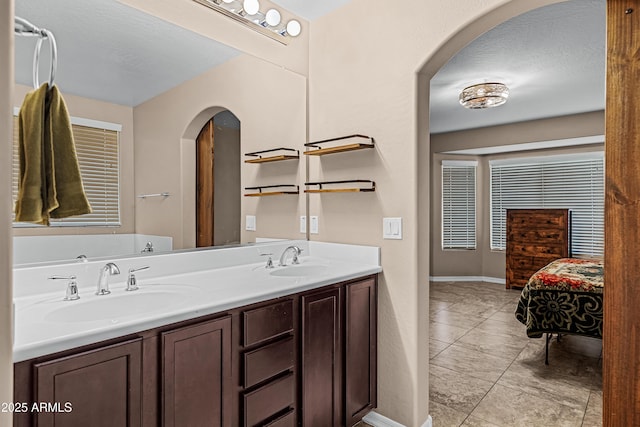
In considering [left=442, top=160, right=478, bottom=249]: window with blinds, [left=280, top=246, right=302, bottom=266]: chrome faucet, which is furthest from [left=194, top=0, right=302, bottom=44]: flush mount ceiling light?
[left=442, top=160, right=478, bottom=249]: window with blinds

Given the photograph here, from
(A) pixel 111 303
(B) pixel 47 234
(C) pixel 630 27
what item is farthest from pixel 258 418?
(C) pixel 630 27

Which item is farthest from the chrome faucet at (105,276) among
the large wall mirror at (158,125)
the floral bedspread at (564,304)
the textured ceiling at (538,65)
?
the floral bedspread at (564,304)

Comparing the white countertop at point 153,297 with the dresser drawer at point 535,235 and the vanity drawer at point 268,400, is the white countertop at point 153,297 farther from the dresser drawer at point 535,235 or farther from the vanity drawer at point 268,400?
the dresser drawer at point 535,235

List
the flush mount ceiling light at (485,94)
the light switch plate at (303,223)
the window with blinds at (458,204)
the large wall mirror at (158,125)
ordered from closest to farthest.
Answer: the large wall mirror at (158,125), the light switch plate at (303,223), the flush mount ceiling light at (485,94), the window with blinds at (458,204)

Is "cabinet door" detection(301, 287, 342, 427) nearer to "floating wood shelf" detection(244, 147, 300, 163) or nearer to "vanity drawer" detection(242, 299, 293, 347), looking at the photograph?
"vanity drawer" detection(242, 299, 293, 347)

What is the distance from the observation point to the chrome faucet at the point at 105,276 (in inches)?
58.9

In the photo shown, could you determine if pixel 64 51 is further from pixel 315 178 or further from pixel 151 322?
pixel 315 178

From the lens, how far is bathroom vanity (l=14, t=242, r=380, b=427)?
1.03m

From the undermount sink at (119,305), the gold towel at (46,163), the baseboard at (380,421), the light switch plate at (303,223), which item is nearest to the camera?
the gold towel at (46,163)

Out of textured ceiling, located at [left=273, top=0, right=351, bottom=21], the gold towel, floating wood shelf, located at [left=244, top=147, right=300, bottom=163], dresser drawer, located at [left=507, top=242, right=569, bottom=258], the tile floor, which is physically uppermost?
textured ceiling, located at [left=273, top=0, right=351, bottom=21]

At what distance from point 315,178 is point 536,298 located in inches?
78.6

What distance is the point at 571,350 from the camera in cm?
323

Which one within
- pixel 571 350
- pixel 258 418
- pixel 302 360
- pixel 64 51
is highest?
pixel 64 51

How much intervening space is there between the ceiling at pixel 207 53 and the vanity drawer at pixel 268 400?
1.42 meters
